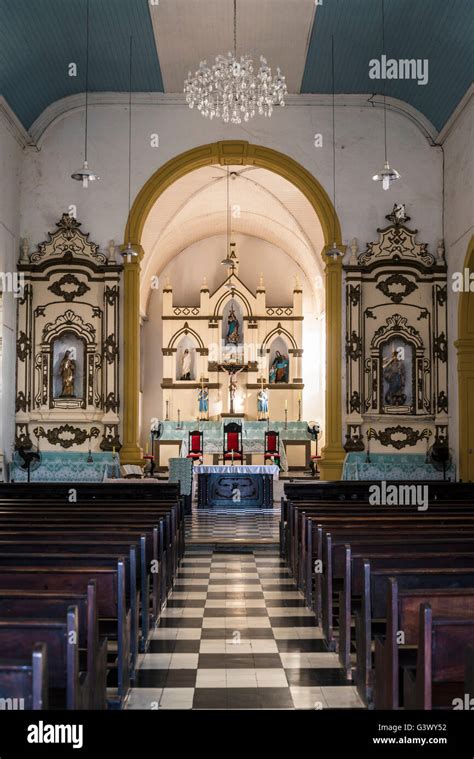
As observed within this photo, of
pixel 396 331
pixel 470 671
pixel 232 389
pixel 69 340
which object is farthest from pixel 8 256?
pixel 470 671

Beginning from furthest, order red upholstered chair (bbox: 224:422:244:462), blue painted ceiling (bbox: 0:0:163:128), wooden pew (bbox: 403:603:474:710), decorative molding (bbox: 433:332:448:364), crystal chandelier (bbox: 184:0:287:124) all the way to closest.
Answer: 1. red upholstered chair (bbox: 224:422:244:462)
2. decorative molding (bbox: 433:332:448:364)
3. blue painted ceiling (bbox: 0:0:163:128)
4. crystal chandelier (bbox: 184:0:287:124)
5. wooden pew (bbox: 403:603:474:710)

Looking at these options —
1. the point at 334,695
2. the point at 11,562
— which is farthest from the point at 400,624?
the point at 11,562

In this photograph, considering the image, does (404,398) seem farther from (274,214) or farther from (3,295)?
(274,214)

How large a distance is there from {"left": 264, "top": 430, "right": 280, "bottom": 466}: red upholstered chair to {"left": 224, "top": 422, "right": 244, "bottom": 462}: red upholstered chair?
26.7 inches

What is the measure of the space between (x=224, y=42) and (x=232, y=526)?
309 inches

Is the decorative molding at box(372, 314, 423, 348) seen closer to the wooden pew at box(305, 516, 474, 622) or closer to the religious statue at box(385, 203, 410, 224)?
the religious statue at box(385, 203, 410, 224)

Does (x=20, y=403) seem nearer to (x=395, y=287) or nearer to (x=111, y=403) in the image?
(x=111, y=403)

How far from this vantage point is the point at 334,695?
475 cm

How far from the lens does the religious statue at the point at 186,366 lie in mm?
24167

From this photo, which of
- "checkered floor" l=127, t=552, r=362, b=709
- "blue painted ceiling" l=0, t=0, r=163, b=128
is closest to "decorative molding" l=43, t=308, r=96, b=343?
"blue painted ceiling" l=0, t=0, r=163, b=128

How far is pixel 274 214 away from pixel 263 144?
277 inches

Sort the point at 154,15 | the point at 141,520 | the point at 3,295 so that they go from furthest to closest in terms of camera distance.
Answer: the point at 3,295, the point at 154,15, the point at 141,520

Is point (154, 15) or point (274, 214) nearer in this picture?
point (154, 15)

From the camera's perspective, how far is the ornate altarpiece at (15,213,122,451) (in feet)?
50.3
